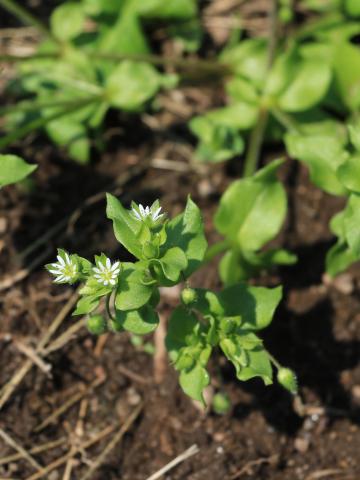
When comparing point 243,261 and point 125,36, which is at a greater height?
point 125,36

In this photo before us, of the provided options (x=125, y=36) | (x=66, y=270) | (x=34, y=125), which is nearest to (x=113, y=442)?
(x=66, y=270)

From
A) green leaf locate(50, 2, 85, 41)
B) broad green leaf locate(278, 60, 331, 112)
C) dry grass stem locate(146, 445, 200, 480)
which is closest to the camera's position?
dry grass stem locate(146, 445, 200, 480)

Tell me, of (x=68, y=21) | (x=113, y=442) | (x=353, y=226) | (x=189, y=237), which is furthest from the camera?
(x=68, y=21)

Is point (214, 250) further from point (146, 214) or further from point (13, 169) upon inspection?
point (13, 169)

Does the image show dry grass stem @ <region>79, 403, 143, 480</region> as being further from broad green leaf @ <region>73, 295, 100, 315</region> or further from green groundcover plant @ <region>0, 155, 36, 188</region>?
green groundcover plant @ <region>0, 155, 36, 188</region>

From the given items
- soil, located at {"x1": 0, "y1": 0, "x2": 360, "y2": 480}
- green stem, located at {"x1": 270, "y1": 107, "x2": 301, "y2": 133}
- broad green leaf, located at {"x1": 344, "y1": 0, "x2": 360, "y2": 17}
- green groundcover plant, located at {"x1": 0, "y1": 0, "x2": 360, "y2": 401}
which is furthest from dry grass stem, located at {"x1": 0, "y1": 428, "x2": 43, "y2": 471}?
broad green leaf, located at {"x1": 344, "y1": 0, "x2": 360, "y2": 17}

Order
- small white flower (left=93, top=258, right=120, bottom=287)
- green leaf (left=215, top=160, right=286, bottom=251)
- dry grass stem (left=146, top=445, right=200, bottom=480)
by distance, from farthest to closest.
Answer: green leaf (left=215, top=160, right=286, bottom=251) → dry grass stem (left=146, top=445, right=200, bottom=480) → small white flower (left=93, top=258, right=120, bottom=287)
